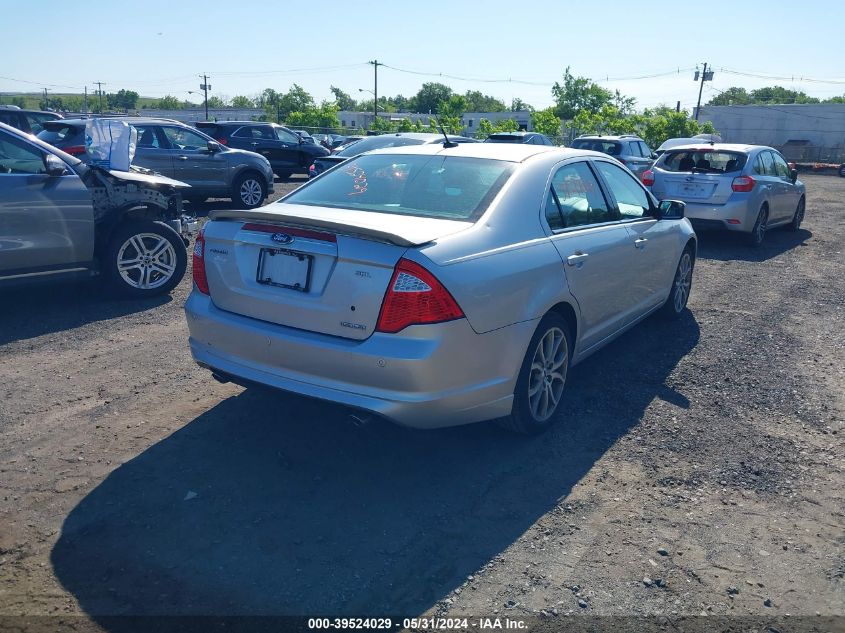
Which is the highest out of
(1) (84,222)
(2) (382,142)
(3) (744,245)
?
(2) (382,142)

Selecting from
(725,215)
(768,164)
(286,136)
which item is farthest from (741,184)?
(286,136)

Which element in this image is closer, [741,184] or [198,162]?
[741,184]

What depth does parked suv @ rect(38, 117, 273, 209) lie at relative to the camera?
13391mm

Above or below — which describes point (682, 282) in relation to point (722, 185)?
below

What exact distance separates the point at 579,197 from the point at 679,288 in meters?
2.60

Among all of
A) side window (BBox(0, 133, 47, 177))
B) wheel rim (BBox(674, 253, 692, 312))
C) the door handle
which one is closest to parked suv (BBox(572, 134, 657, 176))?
wheel rim (BBox(674, 253, 692, 312))

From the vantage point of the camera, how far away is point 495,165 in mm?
4488

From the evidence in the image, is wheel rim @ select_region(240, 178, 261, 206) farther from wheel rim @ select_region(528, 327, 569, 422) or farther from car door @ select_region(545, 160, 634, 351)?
wheel rim @ select_region(528, 327, 569, 422)

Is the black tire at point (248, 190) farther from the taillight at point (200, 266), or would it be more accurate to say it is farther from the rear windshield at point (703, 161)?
the taillight at point (200, 266)

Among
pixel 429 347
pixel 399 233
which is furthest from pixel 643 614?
pixel 399 233

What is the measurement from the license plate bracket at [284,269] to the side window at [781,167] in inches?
460

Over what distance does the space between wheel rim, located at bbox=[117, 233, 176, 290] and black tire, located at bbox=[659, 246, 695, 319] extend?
5038 mm

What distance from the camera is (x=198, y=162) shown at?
13.8 m

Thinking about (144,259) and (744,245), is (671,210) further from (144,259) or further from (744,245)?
(744,245)
